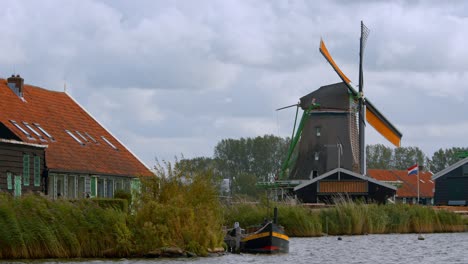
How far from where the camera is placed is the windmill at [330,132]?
249ft

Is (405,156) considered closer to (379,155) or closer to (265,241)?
(379,155)

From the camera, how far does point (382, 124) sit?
81.9 m

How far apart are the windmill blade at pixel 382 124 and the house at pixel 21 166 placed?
117 feet

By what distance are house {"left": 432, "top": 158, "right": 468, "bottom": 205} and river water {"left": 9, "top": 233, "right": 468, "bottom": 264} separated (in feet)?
92.6

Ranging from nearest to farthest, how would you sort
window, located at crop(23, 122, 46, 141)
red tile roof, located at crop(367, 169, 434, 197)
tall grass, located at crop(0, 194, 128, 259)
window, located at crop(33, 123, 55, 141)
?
tall grass, located at crop(0, 194, 128, 259), window, located at crop(23, 122, 46, 141), window, located at crop(33, 123, 55, 141), red tile roof, located at crop(367, 169, 434, 197)

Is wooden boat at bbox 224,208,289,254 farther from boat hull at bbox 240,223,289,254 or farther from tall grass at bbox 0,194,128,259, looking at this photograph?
tall grass at bbox 0,194,128,259

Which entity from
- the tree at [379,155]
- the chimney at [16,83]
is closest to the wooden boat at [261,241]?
the chimney at [16,83]

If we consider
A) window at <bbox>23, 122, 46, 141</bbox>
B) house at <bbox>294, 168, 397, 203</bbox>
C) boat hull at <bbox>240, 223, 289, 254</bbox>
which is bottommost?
boat hull at <bbox>240, 223, 289, 254</bbox>

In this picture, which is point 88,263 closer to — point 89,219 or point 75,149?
point 89,219

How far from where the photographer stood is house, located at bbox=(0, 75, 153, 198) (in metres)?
50.9

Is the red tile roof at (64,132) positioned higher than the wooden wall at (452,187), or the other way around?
the red tile roof at (64,132)

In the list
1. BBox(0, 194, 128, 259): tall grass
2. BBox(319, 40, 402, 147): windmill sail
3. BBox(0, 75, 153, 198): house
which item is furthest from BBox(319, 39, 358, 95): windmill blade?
BBox(0, 194, 128, 259): tall grass

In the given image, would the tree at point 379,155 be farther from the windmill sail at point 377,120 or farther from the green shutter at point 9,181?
the green shutter at point 9,181

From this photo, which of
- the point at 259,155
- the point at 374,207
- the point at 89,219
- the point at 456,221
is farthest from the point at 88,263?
the point at 259,155
